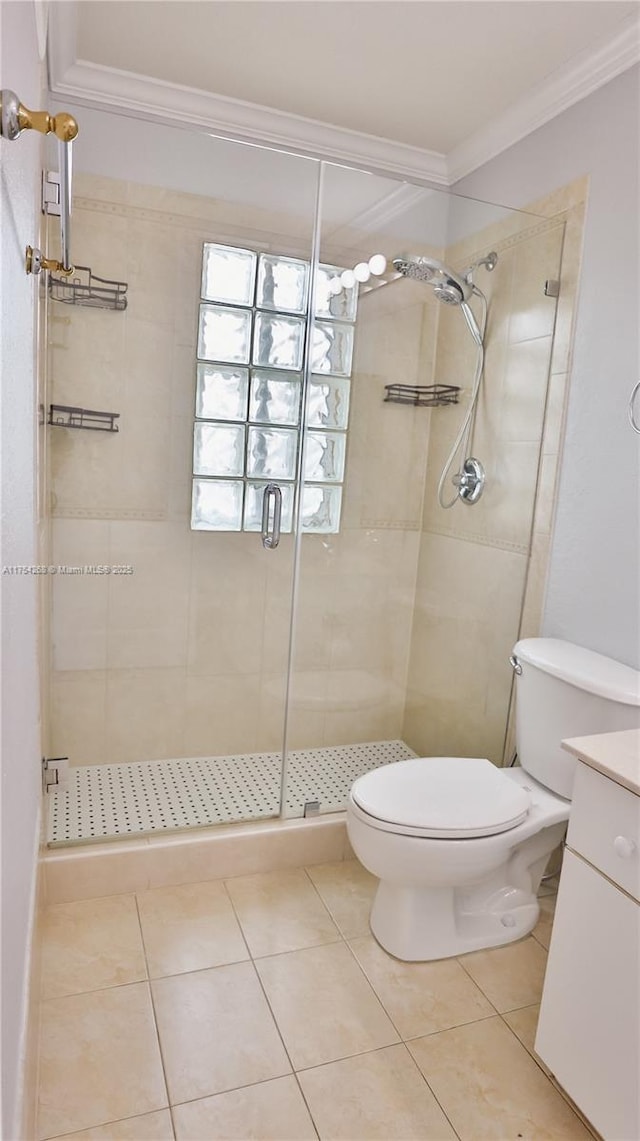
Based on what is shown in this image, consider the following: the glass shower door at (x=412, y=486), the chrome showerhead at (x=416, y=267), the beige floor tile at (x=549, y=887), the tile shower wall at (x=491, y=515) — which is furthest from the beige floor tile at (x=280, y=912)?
the chrome showerhead at (x=416, y=267)

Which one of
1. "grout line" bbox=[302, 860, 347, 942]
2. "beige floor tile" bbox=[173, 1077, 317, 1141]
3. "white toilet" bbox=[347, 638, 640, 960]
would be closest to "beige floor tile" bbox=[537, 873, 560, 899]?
"white toilet" bbox=[347, 638, 640, 960]

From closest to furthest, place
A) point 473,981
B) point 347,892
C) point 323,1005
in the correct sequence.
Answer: point 323,1005
point 473,981
point 347,892

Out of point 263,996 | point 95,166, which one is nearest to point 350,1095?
point 263,996

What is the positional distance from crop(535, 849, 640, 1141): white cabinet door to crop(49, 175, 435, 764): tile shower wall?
1236 mm

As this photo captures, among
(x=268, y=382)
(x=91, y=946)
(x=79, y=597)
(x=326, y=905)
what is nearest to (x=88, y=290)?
(x=268, y=382)

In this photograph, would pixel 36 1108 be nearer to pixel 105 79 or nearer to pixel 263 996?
pixel 263 996

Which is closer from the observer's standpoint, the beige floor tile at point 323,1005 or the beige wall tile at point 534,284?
the beige floor tile at point 323,1005

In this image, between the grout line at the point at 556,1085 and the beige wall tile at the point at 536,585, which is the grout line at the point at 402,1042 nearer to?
the grout line at the point at 556,1085

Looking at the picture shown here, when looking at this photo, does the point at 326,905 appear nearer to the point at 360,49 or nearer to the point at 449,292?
the point at 449,292

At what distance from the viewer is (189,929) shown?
6.18 feet

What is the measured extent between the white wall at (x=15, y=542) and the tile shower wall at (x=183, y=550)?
38.6 inches

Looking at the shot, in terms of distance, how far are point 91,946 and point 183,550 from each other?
4.11ft

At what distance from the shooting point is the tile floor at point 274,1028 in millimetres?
1355

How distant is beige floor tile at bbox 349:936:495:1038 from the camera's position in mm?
1624
